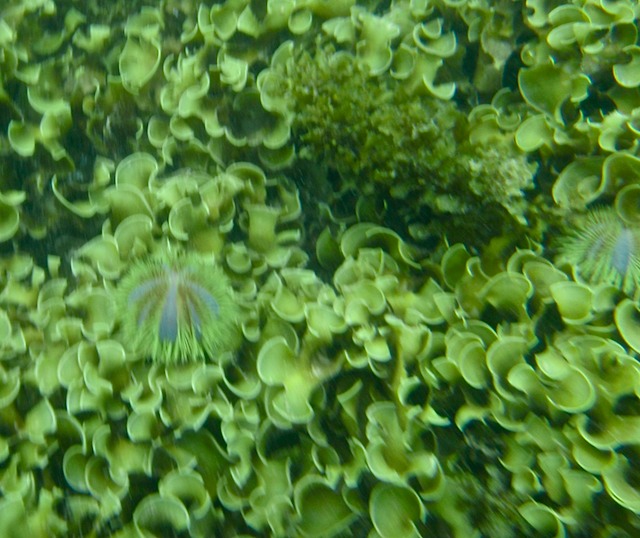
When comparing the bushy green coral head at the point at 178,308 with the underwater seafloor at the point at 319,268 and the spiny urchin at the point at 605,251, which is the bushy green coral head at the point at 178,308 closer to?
the underwater seafloor at the point at 319,268

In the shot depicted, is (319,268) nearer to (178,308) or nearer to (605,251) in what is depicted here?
(178,308)

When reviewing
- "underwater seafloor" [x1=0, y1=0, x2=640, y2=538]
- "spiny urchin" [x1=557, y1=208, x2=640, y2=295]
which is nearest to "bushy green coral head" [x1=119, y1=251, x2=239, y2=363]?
"underwater seafloor" [x1=0, y1=0, x2=640, y2=538]

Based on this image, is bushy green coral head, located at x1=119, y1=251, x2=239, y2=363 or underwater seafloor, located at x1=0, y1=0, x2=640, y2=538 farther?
bushy green coral head, located at x1=119, y1=251, x2=239, y2=363

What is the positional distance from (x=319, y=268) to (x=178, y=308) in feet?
1.67

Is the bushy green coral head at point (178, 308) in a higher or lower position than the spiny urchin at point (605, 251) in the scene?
lower

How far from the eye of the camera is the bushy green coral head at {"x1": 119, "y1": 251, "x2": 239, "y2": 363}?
69.4 inches

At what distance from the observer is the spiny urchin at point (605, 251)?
176 cm

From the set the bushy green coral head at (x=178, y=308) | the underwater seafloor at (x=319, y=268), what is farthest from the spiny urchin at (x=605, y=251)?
the bushy green coral head at (x=178, y=308)

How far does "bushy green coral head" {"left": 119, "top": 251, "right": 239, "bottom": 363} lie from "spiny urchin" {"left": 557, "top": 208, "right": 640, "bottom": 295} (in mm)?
1108

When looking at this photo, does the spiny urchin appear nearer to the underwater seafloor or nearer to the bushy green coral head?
the underwater seafloor

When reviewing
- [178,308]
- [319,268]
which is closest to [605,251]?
[319,268]

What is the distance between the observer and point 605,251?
1807 mm

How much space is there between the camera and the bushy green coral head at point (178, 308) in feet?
5.78

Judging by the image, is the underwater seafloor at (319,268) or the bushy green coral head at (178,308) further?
the bushy green coral head at (178,308)
